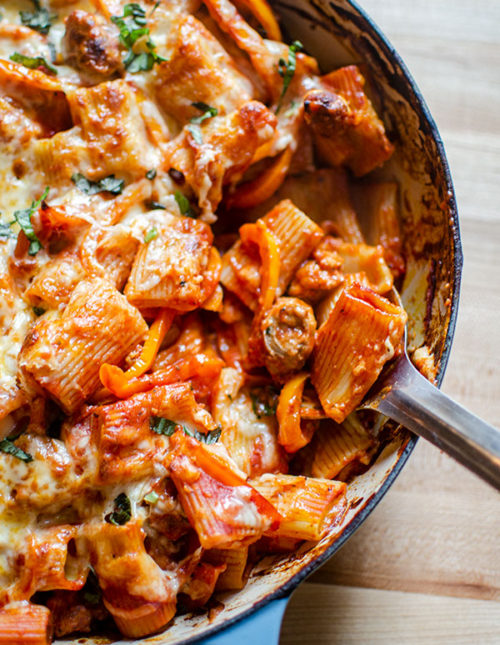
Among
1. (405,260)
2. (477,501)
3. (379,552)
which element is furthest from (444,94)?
(379,552)

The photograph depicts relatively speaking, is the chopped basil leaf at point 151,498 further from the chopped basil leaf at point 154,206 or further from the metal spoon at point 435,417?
the chopped basil leaf at point 154,206

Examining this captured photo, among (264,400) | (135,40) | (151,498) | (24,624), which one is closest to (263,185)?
(135,40)

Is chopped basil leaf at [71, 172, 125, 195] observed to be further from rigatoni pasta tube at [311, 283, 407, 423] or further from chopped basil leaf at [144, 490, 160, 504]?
chopped basil leaf at [144, 490, 160, 504]

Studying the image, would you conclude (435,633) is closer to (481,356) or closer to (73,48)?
(481,356)

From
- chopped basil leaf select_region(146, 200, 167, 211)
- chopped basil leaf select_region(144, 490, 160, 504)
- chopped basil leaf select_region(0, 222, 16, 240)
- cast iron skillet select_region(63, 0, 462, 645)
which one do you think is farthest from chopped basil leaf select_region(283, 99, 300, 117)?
chopped basil leaf select_region(144, 490, 160, 504)

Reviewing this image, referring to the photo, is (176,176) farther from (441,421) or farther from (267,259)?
(441,421)

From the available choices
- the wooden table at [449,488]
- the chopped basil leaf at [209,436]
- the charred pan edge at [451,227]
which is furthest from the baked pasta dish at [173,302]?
the wooden table at [449,488]
